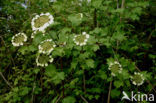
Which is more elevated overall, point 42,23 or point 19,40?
point 42,23

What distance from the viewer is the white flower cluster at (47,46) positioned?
6.11 ft

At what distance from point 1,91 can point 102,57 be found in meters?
2.11

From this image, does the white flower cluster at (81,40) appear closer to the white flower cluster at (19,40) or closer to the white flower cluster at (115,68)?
the white flower cluster at (115,68)

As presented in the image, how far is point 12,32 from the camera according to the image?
10.9ft

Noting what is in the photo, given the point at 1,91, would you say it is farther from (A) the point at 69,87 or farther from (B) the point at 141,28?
(B) the point at 141,28

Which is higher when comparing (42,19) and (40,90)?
(42,19)

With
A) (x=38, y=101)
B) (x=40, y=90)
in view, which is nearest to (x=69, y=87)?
(x=40, y=90)

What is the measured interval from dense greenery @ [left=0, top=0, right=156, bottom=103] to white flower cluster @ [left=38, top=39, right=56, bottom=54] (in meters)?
0.06

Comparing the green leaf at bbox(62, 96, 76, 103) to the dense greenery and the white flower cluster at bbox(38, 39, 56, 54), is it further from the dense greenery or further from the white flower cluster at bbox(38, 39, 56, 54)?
the white flower cluster at bbox(38, 39, 56, 54)

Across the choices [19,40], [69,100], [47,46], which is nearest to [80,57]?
[47,46]

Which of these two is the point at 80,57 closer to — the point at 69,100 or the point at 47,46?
the point at 47,46

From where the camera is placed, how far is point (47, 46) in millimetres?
1894

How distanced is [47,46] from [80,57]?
19.8 inches

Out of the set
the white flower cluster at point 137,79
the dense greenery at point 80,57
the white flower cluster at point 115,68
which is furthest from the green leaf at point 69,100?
the white flower cluster at point 137,79
